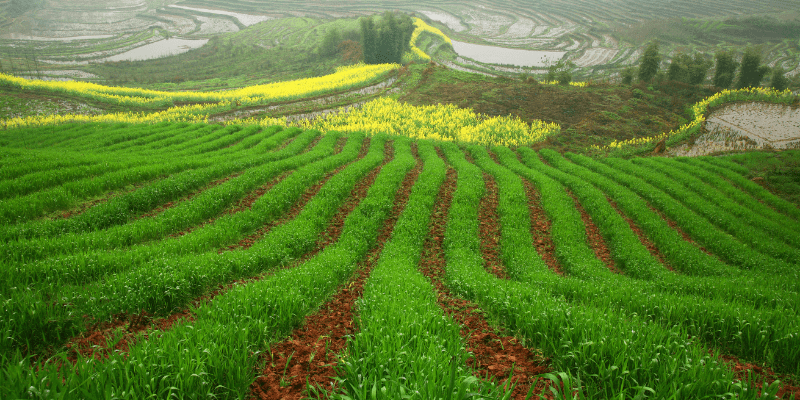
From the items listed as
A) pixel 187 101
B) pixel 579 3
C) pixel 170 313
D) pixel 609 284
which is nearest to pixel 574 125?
pixel 609 284

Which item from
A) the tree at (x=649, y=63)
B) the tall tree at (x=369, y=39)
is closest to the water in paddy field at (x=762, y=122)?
the tree at (x=649, y=63)

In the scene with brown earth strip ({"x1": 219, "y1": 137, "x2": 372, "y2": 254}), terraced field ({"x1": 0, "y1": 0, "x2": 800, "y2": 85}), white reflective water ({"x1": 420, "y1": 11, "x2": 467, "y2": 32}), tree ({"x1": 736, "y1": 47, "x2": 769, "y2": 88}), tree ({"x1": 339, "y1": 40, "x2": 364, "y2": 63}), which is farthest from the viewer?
white reflective water ({"x1": 420, "y1": 11, "x2": 467, "y2": 32})

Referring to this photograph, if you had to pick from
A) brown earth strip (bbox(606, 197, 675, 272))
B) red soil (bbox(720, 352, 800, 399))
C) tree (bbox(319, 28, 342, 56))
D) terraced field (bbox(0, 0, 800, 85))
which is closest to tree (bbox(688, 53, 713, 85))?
terraced field (bbox(0, 0, 800, 85))

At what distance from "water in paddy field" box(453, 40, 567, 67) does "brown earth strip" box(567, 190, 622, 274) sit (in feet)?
230

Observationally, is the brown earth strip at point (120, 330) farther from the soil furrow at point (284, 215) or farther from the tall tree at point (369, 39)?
the tall tree at point (369, 39)

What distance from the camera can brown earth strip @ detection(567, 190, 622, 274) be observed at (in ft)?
40.7

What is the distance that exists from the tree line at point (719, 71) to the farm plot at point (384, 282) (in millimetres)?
40958

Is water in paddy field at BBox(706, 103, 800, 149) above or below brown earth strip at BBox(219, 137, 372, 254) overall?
above

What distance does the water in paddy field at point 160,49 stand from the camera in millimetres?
74425

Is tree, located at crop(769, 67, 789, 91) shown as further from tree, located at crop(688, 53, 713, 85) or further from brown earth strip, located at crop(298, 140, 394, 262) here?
brown earth strip, located at crop(298, 140, 394, 262)

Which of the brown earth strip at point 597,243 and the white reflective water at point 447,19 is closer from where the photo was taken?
the brown earth strip at point 597,243

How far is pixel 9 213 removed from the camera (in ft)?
31.7

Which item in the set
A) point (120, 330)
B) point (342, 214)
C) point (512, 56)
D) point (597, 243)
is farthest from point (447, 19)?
point (120, 330)

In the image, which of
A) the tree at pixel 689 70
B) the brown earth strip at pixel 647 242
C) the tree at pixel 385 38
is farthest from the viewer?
the tree at pixel 385 38
